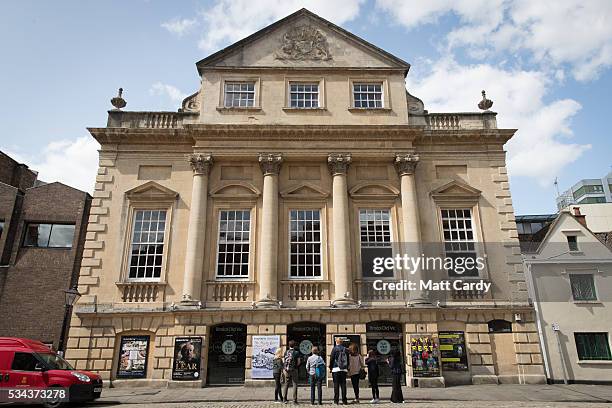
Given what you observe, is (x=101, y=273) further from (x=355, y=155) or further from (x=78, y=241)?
(x=355, y=155)

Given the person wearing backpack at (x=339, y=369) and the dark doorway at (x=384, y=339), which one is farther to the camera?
the dark doorway at (x=384, y=339)

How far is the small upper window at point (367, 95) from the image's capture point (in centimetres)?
2212

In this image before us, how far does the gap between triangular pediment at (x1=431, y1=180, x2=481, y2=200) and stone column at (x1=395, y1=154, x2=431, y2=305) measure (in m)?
1.20

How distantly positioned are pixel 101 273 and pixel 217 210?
5796 millimetres

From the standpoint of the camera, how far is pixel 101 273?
18984 mm

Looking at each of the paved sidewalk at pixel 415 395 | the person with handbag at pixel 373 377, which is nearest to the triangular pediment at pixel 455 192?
the paved sidewalk at pixel 415 395

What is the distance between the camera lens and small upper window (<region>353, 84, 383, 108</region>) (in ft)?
72.6

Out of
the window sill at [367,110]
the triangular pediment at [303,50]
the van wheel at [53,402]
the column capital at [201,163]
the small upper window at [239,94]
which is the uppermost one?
the triangular pediment at [303,50]

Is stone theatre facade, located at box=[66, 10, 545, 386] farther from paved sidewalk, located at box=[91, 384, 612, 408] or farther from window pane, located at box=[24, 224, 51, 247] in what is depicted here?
window pane, located at box=[24, 224, 51, 247]

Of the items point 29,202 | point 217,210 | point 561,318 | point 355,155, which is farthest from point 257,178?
point 561,318

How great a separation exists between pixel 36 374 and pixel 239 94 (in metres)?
15.0

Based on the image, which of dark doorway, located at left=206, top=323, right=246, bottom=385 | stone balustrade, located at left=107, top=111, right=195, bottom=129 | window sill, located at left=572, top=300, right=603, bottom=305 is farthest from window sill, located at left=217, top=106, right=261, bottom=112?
window sill, located at left=572, top=300, right=603, bottom=305

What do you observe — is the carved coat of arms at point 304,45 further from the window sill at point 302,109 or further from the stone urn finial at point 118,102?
the stone urn finial at point 118,102

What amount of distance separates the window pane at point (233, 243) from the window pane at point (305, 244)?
6.87 feet
